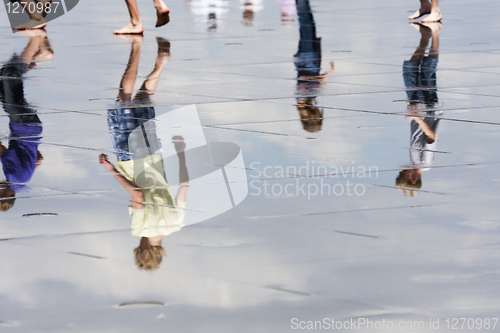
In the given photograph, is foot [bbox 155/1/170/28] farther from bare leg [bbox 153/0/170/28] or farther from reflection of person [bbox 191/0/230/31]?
reflection of person [bbox 191/0/230/31]

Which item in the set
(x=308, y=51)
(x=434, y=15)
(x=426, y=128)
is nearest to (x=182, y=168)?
(x=426, y=128)

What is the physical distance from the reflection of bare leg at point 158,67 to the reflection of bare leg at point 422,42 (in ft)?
10.4

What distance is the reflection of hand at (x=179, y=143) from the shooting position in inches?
260

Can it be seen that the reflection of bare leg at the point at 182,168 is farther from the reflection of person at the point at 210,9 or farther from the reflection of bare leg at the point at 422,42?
the reflection of person at the point at 210,9

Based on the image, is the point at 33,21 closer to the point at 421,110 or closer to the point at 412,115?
the point at 421,110

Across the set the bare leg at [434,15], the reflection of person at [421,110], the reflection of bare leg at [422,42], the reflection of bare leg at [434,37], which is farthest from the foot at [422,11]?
the reflection of person at [421,110]

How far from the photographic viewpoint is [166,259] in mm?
4266

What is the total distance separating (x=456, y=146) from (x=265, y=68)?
453 cm

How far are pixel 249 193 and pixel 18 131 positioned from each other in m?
2.82

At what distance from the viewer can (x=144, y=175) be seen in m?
5.88

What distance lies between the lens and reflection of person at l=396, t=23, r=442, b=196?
5777 millimetres

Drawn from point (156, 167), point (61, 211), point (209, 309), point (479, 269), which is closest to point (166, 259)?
point (209, 309)

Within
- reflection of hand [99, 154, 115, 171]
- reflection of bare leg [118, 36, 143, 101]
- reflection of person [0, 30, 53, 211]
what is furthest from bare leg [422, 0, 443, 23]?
reflection of hand [99, 154, 115, 171]

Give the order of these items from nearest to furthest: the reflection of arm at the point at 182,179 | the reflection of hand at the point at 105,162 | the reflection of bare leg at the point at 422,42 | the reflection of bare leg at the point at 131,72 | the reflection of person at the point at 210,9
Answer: the reflection of arm at the point at 182,179, the reflection of hand at the point at 105,162, the reflection of bare leg at the point at 131,72, the reflection of bare leg at the point at 422,42, the reflection of person at the point at 210,9
